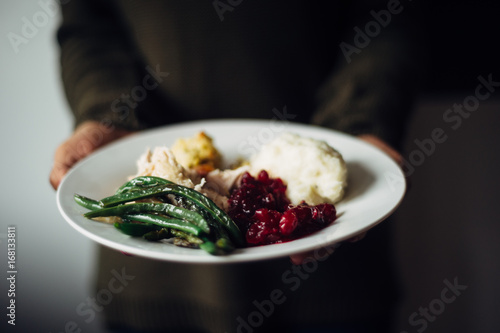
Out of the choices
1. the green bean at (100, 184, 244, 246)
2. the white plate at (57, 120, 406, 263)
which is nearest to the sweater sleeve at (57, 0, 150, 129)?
the white plate at (57, 120, 406, 263)

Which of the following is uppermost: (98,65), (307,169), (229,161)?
(98,65)

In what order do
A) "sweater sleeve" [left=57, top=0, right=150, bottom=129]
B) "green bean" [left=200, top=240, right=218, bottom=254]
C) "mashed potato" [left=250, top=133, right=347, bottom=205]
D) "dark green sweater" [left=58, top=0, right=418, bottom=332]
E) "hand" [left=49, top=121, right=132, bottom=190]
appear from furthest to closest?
1. "sweater sleeve" [left=57, top=0, right=150, bottom=129]
2. "dark green sweater" [left=58, top=0, right=418, bottom=332]
3. "hand" [left=49, top=121, right=132, bottom=190]
4. "mashed potato" [left=250, top=133, right=347, bottom=205]
5. "green bean" [left=200, top=240, right=218, bottom=254]

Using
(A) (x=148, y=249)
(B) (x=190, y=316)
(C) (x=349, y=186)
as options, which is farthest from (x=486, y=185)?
(A) (x=148, y=249)

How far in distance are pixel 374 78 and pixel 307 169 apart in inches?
44.4

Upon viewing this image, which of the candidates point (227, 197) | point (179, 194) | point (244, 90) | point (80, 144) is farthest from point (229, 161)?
point (80, 144)

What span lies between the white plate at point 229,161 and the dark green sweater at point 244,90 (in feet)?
1.08

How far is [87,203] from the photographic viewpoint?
1690mm

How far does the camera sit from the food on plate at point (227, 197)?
1.57 meters

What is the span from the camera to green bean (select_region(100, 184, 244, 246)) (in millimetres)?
1608

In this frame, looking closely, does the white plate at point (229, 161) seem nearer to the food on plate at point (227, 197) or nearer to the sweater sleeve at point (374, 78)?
the food on plate at point (227, 197)

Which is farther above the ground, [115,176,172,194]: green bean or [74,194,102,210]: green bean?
[115,176,172,194]: green bean

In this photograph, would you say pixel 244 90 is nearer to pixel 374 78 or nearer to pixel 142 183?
pixel 374 78

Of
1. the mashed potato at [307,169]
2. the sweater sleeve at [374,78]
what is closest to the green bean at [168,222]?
the mashed potato at [307,169]

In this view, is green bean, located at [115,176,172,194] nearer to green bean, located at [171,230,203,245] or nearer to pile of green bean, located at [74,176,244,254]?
pile of green bean, located at [74,176,244,254]
